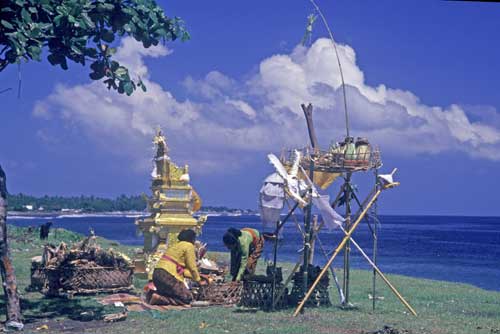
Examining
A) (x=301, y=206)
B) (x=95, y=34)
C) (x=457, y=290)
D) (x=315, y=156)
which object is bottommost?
(x=457, y=290)

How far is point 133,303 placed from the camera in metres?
15.7

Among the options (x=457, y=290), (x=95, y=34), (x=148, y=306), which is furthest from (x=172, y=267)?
(x=457, y=290)

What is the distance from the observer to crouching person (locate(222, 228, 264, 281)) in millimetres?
16844

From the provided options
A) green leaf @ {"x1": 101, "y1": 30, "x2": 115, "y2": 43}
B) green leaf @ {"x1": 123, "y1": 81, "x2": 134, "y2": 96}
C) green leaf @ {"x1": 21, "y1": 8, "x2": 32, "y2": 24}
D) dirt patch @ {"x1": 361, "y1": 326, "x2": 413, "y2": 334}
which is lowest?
dirt patch @ {"x1": 361, "y1": 326, "x2": 413, "y2": 334}

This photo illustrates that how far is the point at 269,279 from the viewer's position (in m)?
14.6

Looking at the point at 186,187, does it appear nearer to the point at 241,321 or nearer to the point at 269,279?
the point at 269,279

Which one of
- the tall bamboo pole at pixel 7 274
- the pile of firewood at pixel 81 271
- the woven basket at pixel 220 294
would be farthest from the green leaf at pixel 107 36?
the pile of firewood at pixel 81 271

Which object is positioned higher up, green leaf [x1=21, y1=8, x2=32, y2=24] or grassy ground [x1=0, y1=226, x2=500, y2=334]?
green leaf [x1=21, y1=8, x2=32, y2=24]

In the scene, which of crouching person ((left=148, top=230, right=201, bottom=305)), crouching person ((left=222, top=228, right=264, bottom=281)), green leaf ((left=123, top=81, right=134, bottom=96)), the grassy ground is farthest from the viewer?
crouching person ((left=222, top=228, right=264, bottom=281))

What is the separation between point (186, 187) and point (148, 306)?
656 cm

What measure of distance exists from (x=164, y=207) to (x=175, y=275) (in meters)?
5.91

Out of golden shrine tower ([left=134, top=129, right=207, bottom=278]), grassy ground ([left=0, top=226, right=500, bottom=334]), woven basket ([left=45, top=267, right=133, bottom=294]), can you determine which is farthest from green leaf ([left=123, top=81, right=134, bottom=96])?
golden shrine tower ([left=134, top=129, right=207, bottom=278])

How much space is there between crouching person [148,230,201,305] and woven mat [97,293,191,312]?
186mm

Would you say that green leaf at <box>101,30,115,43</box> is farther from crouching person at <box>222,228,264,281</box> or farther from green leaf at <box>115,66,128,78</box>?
crouching person at <box>222,228,264,281</box>
